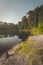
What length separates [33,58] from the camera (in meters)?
15.9

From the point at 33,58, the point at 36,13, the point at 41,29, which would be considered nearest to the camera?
the point at 33,58

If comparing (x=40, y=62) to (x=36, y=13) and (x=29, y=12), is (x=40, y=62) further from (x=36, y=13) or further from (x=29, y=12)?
(x=29, y=12)

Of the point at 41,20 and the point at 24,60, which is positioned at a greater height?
the point at 41,20

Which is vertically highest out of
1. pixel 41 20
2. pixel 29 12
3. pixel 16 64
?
pixel 29 12

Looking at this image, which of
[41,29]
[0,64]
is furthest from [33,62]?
[41,29]

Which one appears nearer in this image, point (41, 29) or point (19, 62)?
point (19, 62)

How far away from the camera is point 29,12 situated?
88812mm

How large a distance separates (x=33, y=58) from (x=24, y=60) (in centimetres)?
91

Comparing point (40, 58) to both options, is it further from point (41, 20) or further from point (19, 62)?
point (41, 20)

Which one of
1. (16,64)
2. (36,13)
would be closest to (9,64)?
(16,64)

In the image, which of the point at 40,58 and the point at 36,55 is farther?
the point at 36,55

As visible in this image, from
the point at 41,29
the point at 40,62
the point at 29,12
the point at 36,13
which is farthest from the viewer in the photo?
the point at 29,12

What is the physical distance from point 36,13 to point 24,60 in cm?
6601

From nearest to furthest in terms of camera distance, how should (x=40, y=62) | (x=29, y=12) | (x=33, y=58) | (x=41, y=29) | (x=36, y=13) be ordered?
(x=40, y=62) → (x=33, y=58) → (x=41, y=29) → (x=36, y=13) → (x=29, y=12)
